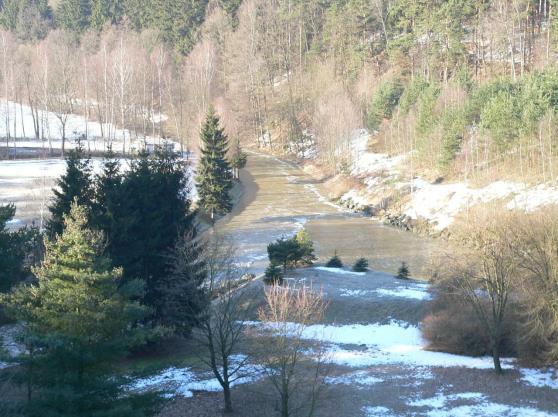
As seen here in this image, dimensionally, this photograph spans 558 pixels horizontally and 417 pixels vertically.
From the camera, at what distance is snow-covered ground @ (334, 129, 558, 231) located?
42672 mm

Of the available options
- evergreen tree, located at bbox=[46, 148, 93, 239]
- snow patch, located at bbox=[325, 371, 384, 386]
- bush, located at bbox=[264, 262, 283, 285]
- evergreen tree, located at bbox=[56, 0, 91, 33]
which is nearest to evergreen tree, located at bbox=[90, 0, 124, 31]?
evergreen tree, located at bbox=[56, 0, 91, 33]

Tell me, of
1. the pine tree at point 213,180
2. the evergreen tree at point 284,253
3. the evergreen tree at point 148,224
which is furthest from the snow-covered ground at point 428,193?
the evergreen tree at point 148,224

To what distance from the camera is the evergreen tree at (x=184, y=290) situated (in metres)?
19.1

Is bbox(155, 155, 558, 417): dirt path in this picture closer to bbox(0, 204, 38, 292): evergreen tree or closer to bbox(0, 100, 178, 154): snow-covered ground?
bbox(0, 204, 38, 292): evergreen tree

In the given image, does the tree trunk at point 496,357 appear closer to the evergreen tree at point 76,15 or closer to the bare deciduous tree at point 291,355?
the bare deciduous tree at point 291,355

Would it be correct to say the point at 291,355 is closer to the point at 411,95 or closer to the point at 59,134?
the point at 411,95

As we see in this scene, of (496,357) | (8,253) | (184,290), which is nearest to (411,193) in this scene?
(496,357)

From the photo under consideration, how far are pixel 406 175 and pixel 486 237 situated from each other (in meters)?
34.6

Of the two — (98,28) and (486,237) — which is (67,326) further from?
(98,28)

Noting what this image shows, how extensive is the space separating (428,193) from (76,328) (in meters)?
40.3

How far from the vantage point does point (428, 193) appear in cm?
5009

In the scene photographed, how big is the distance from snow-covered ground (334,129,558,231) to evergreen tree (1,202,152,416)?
27976 millimetres

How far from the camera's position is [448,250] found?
24.3 meters

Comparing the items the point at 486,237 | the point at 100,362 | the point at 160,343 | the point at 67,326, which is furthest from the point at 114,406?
the point at 486,237
